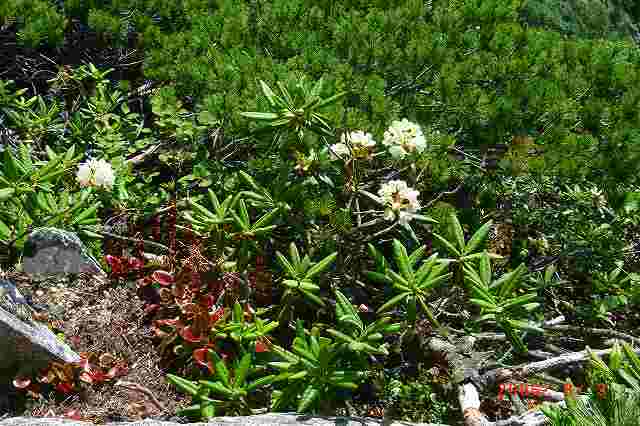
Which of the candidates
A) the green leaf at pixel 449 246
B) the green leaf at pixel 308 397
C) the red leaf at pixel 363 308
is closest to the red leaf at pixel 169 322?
the green leaf at pixel 308 397

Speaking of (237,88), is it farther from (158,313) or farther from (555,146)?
(555,146)

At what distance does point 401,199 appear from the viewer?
8.57 feet

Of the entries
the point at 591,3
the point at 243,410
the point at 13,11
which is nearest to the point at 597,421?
the point at 243,410

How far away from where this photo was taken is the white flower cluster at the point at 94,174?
2982mm

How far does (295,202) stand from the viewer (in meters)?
2.93

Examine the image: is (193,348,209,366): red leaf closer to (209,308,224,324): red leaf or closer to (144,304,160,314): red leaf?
(209,308,224,324): red leaf

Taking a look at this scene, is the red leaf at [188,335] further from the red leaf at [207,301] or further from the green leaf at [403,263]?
the green leaf at [403,263]

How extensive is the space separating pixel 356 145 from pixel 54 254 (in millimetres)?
1648

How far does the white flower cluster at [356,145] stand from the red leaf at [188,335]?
1124mm

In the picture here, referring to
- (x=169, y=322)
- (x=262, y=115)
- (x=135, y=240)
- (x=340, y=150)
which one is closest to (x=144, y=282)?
(x=135, y=240)

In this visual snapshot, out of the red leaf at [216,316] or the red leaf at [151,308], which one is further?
the red leaf at [151,308]

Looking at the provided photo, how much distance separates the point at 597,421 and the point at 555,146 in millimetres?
1643

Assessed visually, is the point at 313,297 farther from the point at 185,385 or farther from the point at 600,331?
the point at 600,331

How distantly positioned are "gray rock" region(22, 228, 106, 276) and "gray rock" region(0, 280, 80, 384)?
30 cm
